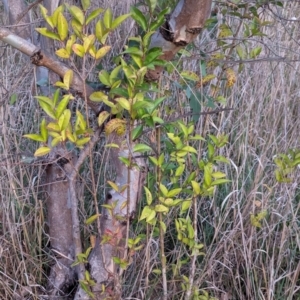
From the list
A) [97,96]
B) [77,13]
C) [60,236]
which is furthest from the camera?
[60,236]

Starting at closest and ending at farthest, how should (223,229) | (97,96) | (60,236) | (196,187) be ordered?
1. (97,96)
2. (196,187)
3. (60,236)
4. (223,229)

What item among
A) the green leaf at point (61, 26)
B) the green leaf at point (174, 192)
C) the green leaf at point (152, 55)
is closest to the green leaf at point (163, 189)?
the green leaf at point (174, 192)

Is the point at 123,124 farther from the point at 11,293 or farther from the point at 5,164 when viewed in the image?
the point at 11,293

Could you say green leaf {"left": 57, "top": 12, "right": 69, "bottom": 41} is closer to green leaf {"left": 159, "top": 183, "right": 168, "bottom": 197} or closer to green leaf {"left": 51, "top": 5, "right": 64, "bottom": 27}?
green leaf {"left": 51, "top": 5, "right": 64, "bottom": 27}

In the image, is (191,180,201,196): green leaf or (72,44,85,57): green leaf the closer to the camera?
(72,44,85,57): green leaf

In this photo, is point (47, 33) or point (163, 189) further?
point (163, 189)

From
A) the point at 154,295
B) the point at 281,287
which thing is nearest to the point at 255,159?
the point at 281,287

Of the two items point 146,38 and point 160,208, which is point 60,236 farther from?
point 146,38

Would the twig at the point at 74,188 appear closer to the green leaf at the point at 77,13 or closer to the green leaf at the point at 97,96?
the green leaf at the point at 97,96

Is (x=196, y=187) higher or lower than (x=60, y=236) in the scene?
higher

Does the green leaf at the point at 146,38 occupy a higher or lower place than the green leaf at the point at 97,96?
higher

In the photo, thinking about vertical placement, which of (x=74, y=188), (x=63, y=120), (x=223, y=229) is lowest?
A: (x=223, y=229)

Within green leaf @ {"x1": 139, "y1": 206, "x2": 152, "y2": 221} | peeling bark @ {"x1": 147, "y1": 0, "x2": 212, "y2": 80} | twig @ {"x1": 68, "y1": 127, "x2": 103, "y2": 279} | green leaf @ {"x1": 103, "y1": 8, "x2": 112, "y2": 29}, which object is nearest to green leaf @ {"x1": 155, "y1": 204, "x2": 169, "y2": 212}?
green leaf @ {"x1": 139, "y1": 206, "x2": 152, "y2": 221}

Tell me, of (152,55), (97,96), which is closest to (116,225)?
(97,96)
